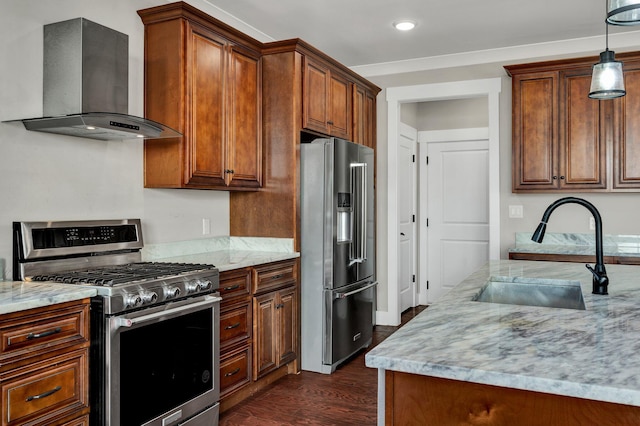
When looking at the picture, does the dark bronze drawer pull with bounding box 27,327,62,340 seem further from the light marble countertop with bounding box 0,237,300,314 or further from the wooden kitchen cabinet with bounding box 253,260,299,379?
the wooden kitchen cabinet with bounding box 253,260,299,379

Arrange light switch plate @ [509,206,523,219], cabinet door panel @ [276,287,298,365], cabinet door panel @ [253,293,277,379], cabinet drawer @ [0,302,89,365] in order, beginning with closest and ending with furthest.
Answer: cabinet drawer @ [0,302,89,365] → cabinet door panel @ [253,293,277,379] → cabinet door panel @ [276,287,298,365] → light switch plate @ [509,206,523,219]

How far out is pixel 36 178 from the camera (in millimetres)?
2562

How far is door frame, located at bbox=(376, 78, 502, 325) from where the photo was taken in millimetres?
4723

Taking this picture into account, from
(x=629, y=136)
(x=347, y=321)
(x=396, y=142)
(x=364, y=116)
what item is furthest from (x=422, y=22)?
(x=347, y=321)

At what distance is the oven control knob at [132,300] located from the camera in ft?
7.25

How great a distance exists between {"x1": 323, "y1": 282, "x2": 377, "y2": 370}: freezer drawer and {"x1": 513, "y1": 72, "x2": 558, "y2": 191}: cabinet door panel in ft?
5.39

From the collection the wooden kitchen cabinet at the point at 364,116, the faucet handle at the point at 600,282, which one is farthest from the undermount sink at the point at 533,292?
Answer: the wooden kitchen cabinet at the point at 364,116

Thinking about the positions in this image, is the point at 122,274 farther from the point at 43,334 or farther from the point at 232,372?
the point at 232,372

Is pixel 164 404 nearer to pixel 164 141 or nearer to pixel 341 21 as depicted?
pixel 164 141

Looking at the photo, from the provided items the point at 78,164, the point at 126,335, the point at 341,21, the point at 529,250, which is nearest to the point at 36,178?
the point at 78,164

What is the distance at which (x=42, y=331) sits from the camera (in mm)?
1936

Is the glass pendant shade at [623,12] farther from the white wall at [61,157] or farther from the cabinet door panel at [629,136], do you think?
the cabinet door panel at [629,136]

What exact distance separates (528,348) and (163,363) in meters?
1.78

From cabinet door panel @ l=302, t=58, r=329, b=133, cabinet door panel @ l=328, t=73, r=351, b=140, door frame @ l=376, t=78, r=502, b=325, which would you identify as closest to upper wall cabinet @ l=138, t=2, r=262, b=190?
cabinet door panel @ l=302, t=58, r=329, b=133
